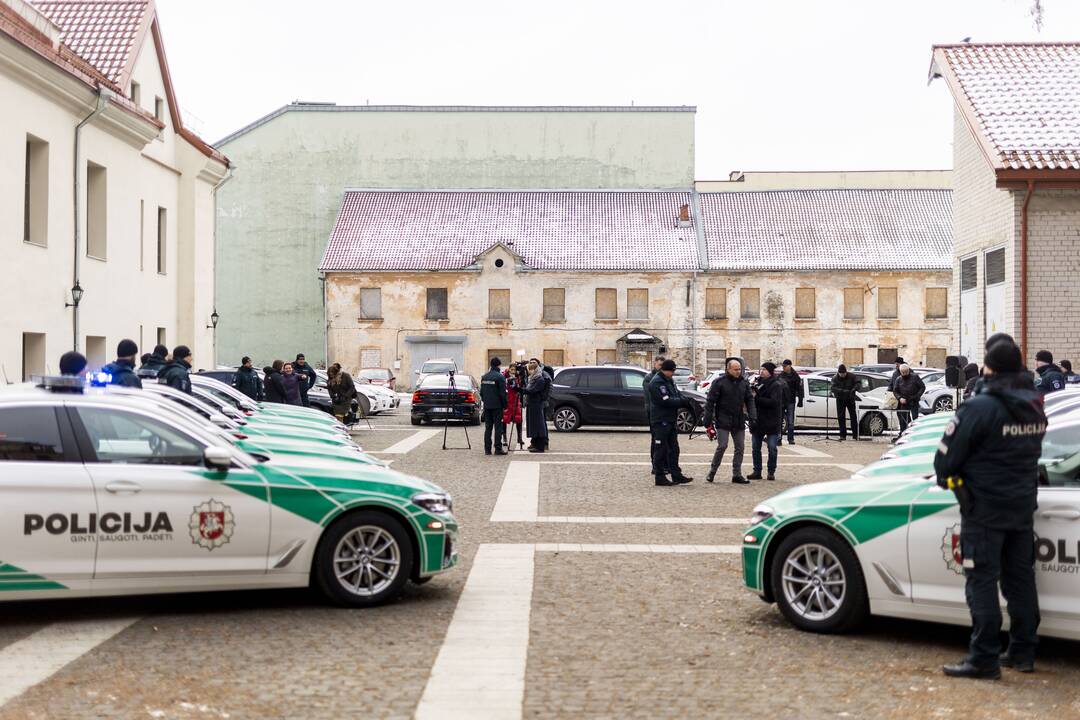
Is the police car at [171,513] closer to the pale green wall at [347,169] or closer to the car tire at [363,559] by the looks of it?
the car tire at [363,559]

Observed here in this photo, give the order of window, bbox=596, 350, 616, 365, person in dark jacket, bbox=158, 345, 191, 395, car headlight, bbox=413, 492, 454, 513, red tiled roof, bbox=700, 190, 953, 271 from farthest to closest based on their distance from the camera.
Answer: red tiled roof, bbox=700, 190, 953, 271, window, bbox=596, 350, 616, 365, person in dark jacket, bbox=158, 345, 191, 395, car headlight, bbox=413, 492, 454, 513

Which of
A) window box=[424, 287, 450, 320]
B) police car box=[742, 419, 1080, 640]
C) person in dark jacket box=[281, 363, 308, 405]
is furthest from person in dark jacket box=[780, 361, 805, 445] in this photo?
window box=[424, 287, 450, 320]

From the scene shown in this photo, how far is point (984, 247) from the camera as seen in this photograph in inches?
1050

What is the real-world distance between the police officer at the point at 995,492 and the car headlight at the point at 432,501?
3.49 metres

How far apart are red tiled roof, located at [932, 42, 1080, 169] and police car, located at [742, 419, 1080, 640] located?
59.5 feet

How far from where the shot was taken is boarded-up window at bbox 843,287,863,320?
60344 mm

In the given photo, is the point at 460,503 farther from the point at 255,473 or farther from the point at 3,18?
the point at 3,18

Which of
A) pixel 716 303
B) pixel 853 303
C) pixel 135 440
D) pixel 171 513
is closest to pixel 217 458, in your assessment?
pixel 171 513

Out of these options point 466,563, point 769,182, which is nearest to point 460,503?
point 466,563

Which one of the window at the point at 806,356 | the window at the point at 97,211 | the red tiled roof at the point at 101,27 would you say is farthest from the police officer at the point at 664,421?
the window at the point at 806,356

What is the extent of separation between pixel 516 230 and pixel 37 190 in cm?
4178

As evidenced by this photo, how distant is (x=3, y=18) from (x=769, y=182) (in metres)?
65.1

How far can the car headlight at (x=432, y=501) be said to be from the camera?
8719 mm

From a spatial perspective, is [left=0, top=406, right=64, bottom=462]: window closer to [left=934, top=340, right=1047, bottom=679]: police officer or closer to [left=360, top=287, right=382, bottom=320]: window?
[left=934, top=340, right=1047, bottom=679]: police officer
